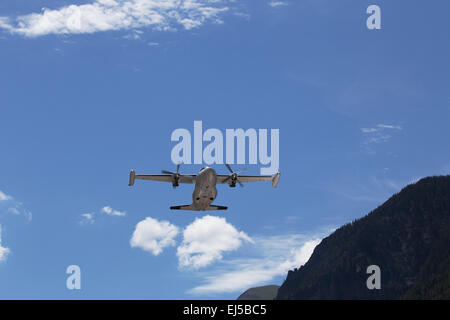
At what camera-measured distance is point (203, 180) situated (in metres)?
80.4

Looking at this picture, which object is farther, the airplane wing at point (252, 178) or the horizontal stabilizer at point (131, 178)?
the airplane wing at point (252, 178)

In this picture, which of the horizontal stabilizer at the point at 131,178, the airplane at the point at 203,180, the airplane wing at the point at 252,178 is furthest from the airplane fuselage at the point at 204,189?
the horizontal stabilizer at the point at 131,178

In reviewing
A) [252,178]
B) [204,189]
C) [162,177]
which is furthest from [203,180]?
[252,178]

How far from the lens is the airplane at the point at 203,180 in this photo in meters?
80.3

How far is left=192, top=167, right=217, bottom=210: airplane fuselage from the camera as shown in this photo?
79438mm

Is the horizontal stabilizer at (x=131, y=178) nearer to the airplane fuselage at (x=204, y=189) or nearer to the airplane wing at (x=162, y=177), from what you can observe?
the airplane wing at (x=162, y=177)

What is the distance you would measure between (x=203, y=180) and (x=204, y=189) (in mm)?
1978

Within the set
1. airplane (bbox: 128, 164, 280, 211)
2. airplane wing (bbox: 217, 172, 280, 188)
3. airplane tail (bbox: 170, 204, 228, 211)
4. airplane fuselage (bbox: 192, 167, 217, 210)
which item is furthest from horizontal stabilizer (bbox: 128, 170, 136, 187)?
airplane wing (bbox: 217, 172, 280, 188)

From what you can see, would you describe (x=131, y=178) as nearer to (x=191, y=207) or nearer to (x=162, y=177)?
(x=162, y=177)

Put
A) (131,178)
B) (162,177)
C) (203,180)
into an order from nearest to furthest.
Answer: (203,180) < (131,178) < (162,177)
